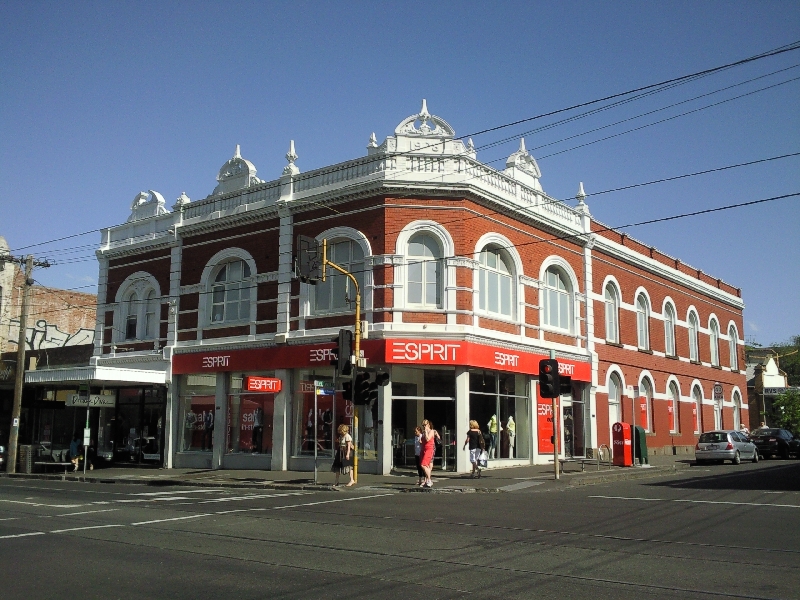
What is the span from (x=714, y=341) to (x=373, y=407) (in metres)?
27.6

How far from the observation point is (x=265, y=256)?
28656 millimetres

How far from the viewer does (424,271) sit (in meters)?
25.5

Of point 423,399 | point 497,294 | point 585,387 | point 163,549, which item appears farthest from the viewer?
point 585,387

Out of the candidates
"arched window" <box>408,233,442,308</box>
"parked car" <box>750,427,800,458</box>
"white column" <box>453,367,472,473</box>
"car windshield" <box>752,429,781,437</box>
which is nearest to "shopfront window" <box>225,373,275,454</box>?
"arched window" <box>408,233,442,308</box>

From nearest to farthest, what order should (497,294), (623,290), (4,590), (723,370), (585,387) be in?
(4,590) → (497,294) → (585,387) → (623,290) → (723,370)

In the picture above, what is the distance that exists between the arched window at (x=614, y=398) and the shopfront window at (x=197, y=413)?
16.2 metres

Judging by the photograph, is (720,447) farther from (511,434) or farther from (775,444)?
(511,434)

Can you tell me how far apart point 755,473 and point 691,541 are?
16989 millimetres

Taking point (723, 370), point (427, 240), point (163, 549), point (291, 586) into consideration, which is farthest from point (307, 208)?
point (723, 370)

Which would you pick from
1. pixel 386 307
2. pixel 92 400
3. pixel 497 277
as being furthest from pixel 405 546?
pixel 92 400

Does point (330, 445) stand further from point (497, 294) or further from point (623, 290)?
A: point (623, 290)

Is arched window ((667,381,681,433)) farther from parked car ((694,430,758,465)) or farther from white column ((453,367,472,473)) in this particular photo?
white column ((453,367,472,473))

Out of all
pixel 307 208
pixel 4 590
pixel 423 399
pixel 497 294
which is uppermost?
pixel 307 208

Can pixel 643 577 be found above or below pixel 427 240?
below
